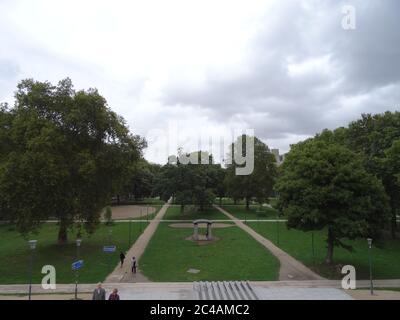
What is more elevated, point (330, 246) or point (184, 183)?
point (184, 183)

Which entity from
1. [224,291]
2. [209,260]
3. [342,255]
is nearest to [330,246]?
[342,255]

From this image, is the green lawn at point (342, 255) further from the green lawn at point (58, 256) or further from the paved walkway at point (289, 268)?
the green lawn at point (58, 256)

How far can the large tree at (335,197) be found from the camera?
27.1 meters

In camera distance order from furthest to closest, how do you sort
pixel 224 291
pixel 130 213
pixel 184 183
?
1. pixel 130 213
2. pixel 184 183
3. pixel 224 291

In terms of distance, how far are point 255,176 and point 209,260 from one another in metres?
41.7

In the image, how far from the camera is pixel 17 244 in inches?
1602

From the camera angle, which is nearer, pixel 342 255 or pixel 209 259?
pixel 209 259

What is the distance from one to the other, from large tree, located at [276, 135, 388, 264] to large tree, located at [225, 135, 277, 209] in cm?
4318

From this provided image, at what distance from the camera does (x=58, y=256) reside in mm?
33969

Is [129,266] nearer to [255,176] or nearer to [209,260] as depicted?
[209,260]

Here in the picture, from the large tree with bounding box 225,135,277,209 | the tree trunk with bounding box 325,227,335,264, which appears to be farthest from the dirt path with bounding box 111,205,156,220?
the tree trunk with bounding box 325,227,335,264
